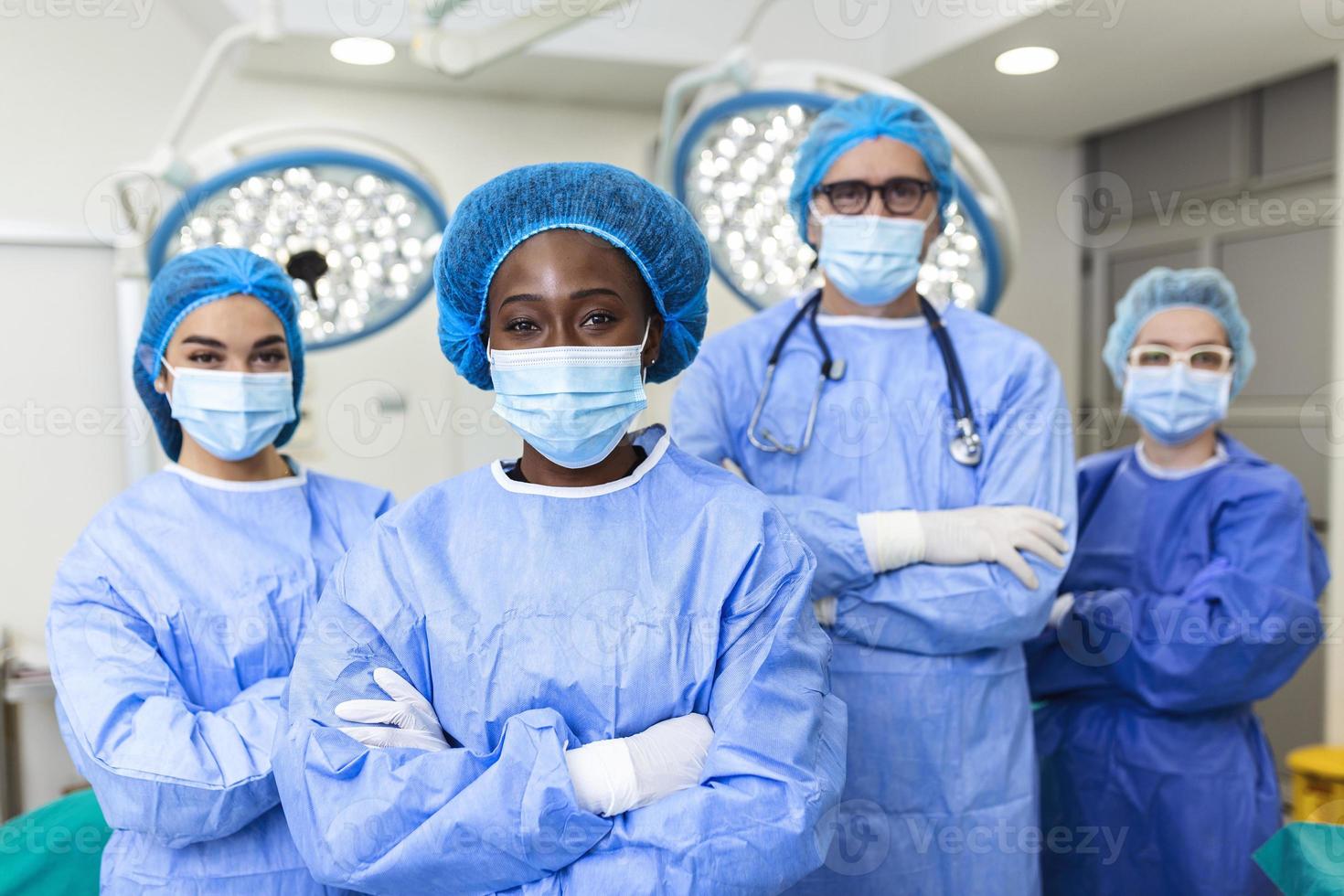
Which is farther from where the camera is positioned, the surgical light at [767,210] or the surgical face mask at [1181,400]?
the surgical face mask at [1181,400]

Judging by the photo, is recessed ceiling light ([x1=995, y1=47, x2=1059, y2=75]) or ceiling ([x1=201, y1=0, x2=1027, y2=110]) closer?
ceiling ([x1=201, y1=0, x2=1027, y2=110])

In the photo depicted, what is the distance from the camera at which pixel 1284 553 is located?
6.24 ft

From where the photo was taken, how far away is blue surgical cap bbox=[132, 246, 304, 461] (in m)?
1.49

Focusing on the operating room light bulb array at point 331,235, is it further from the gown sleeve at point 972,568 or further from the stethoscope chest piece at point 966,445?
the stethoscope chest piece at point 966,445

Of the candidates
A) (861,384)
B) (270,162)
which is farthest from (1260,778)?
(270,162)

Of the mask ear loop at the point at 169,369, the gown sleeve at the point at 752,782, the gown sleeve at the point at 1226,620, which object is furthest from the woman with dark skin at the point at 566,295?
the gown sleeve at the point at 1226,620

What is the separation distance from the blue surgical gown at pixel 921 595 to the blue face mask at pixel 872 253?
0.08 meters

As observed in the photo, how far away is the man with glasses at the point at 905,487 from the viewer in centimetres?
150

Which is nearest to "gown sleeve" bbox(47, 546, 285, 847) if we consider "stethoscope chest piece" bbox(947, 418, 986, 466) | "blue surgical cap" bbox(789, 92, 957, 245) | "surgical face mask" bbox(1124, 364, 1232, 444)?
"stethoscope chest piece" bbox(947, 418, 986, 466)

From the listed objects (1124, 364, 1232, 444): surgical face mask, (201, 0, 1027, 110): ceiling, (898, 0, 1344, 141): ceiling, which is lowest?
(1124, 364, 1232, 444): surgical face mask

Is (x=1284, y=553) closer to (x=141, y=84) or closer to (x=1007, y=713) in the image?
(x=1007, y=713)

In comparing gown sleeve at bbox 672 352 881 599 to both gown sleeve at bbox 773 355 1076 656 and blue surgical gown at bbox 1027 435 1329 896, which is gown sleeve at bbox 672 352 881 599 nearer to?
gown sleeve at bbox 773 355 1076 656

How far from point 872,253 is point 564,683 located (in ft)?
2.90

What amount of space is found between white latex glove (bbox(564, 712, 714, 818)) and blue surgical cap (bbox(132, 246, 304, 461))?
2.79 feet
